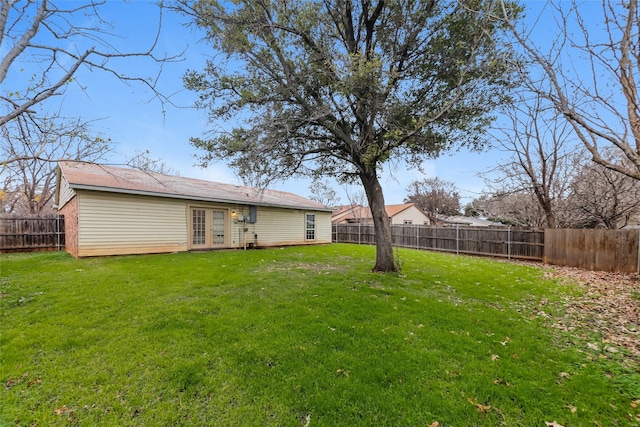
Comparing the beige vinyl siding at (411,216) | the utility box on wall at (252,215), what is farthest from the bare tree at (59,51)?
the beige vinyl siding at (411,216)

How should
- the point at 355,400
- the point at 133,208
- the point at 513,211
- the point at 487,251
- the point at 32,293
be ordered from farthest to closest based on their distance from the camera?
1. the point at 513,211
2. the point at 487,251
3. the point at 133,208
4. the point at 32,293
5. the point at 355,400

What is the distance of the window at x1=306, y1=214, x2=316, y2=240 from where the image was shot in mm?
16209

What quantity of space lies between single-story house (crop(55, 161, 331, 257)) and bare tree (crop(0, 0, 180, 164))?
2993 mm

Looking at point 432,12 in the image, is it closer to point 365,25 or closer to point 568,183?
point 365,25

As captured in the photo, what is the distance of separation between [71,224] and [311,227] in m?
10.9

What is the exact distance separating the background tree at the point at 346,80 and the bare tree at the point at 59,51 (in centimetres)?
222

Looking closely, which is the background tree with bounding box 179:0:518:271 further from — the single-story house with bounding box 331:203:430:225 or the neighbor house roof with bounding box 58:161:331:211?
the single-story house with bounding box 331:203:430:225

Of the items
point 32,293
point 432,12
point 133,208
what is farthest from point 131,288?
point 432,12

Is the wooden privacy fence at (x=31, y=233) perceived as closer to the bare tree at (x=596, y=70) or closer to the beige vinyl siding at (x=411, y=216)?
the bare tree at (x=596, y=70)

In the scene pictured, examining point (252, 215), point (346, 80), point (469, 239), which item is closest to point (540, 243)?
point (469, 239)

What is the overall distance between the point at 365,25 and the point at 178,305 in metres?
7.52

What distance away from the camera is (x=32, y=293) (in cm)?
491

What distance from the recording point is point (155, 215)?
10.3m

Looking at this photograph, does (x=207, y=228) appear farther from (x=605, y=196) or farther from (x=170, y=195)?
(x=605, y=196)
